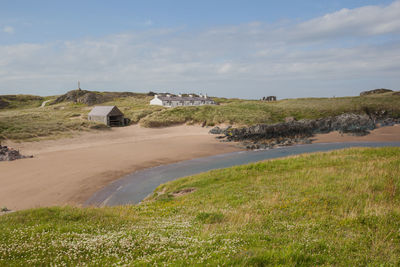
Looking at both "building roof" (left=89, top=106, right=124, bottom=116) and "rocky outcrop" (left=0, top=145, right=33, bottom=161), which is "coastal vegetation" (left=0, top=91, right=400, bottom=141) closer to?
"building roof" (left=89, top=106, right=124, bottom=116)

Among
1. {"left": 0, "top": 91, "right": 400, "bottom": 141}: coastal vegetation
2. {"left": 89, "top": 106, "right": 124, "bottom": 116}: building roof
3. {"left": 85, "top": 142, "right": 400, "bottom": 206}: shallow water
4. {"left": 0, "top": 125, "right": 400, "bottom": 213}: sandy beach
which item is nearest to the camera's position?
{"left": 85, "top": 142, "right": 400, "bottom": 206}: shallow water

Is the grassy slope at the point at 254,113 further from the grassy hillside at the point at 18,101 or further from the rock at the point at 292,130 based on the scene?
the grassy hillside at the point at 18,101

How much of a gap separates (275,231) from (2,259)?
286 inches

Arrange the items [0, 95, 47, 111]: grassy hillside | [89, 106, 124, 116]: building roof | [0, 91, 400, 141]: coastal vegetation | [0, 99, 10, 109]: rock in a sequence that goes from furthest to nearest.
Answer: [0, 95, 47, 111]: grassy hillside → [0, 99, 10, 109]: rock → [89, 106, 124, 116]: building roof → [0, 91, 400, 141]: coastal vegetation

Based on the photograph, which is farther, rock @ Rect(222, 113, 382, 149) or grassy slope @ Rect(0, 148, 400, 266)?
rock @ Rect(222, 113, 382, 149)

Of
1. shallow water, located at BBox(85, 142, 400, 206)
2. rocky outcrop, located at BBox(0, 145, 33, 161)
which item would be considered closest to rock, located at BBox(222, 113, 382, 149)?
shallow water, located at BBox(85, 142, 400, 206)

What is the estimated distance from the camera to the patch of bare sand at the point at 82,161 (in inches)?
932

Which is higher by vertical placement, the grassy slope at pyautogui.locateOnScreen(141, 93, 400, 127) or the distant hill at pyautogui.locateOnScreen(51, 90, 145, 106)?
the distant hill at pyautogui.locateOnScreen(51, 90, 145, 106)

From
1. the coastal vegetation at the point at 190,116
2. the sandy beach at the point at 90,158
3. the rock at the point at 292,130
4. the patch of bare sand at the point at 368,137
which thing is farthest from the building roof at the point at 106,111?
the patch of bare sand at the point at 368,137

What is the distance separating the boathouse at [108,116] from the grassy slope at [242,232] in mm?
60263

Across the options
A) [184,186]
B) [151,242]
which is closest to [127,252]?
[151,242]

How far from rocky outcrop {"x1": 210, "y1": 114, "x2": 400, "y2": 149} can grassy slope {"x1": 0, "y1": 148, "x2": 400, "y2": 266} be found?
3534cm

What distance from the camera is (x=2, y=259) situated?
5840 mm

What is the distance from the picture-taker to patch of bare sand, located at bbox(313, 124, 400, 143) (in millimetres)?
51909
